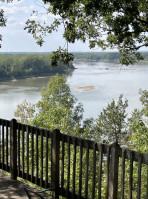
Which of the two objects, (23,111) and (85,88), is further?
(85,88)

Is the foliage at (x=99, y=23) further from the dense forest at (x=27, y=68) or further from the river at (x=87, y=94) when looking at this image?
the dense forest at (x=27, y=68)

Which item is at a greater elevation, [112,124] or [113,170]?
[113,170]

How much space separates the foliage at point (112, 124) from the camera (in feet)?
109

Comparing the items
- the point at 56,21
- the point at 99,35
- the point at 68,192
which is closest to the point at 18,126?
the point at 68,192

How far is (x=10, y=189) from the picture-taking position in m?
4.19

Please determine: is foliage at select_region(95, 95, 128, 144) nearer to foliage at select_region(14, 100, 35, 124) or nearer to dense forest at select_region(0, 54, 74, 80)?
foliage at select_region(14, 100, 35, 124)

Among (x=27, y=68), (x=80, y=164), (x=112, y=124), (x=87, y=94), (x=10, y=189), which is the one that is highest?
(x=80, y=164)

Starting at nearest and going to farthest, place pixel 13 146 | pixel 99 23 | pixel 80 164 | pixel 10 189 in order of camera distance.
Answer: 1. pixel 80 164
2. pixel 10 189
3. pixel 13 146
4. pixel 99 23

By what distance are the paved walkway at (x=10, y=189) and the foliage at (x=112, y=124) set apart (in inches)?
1123

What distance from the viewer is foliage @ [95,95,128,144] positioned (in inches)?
1309

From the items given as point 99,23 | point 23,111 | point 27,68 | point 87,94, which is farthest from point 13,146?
point 27,68

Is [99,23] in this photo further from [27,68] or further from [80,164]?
[27,68]

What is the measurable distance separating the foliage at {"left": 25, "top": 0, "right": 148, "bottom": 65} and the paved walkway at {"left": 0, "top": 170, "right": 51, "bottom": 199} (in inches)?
126

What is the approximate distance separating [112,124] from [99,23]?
26.5m
